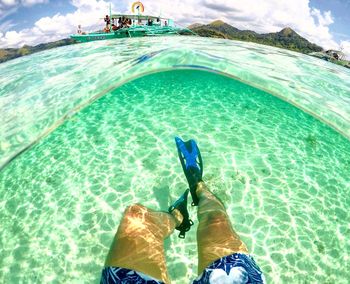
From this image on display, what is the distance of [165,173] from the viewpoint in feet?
16.9

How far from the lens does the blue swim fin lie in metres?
4.19

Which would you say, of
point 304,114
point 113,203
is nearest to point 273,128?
point 304,114

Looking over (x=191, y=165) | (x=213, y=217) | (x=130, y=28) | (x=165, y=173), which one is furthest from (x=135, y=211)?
(x=130, y=28)

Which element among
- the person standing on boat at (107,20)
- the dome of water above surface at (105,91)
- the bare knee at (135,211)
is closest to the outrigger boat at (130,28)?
the person standing on boat at (107,20)

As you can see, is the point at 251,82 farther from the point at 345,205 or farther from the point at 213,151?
the point at 345,205

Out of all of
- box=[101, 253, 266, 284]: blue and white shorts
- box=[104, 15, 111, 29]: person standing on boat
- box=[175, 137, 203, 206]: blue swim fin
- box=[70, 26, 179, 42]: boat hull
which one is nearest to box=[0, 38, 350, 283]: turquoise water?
box=[175, 137, 203, 206]: blue swim fin

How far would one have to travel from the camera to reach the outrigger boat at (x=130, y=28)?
26.9 metres

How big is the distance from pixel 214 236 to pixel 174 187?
6.63 ft

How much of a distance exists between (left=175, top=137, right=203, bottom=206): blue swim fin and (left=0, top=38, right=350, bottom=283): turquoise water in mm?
440

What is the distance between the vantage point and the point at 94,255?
3.84 meters

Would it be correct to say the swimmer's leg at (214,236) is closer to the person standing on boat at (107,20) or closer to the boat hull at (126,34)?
the boat hull at (126,34)

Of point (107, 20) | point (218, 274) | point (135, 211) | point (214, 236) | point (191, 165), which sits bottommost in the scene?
point (107, 20)

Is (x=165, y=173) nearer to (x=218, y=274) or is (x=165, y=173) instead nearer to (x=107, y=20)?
(x=218, y=274)

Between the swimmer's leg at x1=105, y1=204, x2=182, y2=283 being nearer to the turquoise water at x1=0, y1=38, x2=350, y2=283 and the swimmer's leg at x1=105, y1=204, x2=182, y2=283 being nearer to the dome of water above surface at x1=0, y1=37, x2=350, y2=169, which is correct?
the turquoise water at x1=0, y1=38, x2=350, y2=283
